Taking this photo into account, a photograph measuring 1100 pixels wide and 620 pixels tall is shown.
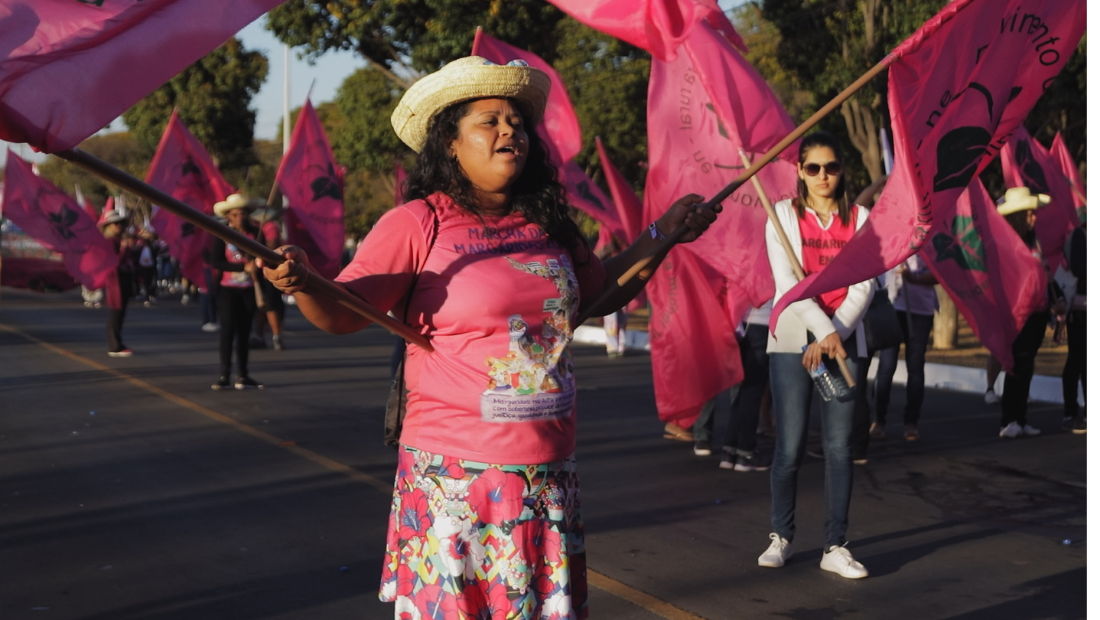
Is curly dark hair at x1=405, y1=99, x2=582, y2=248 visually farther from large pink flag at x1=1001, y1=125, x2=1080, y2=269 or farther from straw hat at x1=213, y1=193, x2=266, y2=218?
straw hat at x1=213, y1=193, x2=266, y2=218

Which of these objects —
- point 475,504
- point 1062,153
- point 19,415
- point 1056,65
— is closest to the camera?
point 475,504

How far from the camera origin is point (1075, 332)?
9.93 metres

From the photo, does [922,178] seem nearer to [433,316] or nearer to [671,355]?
[433,316]

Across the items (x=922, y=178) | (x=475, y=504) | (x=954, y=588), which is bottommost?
(x=954, y=588)

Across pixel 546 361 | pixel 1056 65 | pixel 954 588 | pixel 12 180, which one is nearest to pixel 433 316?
pixel 546 361

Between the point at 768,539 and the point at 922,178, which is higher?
the point at 922,178

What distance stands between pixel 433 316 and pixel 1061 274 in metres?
8.72

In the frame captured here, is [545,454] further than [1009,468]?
No

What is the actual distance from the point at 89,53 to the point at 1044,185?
10.5 metres

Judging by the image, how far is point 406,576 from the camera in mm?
3176

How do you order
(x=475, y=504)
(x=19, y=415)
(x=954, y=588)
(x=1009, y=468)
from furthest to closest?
(x=19, y=415) → (x=1009, y=468) → (x=954, y=588) → (x=475, y=504)

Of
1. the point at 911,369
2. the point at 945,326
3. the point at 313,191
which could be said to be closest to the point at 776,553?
the point at 911,369

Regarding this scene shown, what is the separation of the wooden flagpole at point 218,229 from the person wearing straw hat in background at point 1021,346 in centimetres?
757

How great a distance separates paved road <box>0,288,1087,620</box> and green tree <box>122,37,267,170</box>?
88.9 ft
